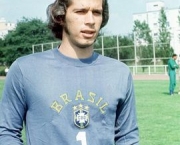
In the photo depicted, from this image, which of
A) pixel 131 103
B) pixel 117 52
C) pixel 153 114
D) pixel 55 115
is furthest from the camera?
pixel 117 52

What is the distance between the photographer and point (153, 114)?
11.8 metres

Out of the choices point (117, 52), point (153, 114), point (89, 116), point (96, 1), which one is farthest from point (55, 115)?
point (117, 52)

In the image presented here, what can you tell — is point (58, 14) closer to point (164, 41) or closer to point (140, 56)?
point (140, 56)

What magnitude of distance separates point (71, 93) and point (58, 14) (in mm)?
413

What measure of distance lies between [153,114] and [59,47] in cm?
979

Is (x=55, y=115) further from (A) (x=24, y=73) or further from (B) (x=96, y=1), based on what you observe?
(B) (x=96, y=1)

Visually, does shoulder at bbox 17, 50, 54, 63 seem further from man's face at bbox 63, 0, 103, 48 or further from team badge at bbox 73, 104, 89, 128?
team badge at bbox 73, 104, 89, 128

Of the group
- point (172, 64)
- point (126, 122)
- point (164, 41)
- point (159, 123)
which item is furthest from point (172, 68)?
point (164, 41)

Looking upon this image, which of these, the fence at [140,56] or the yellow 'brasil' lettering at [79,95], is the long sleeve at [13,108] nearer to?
the yellow 'brasil' lettering at [79,95]

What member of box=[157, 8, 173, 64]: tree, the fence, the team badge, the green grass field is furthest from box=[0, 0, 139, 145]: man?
box=[157, 8, 173, 64]: tree

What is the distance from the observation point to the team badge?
6.63 feet

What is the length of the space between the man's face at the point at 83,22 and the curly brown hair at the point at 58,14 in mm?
36

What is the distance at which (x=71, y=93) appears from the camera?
2.04 meters

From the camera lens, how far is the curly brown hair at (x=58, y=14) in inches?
86.0
